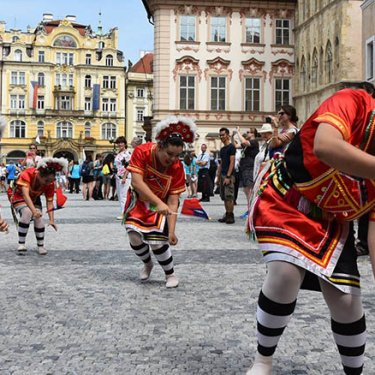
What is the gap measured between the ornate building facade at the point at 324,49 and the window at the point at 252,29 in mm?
2104

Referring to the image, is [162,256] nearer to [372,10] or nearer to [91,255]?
[91,255]

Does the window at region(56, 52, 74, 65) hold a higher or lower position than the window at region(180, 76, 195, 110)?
higher

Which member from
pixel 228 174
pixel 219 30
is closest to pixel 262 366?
pixel 228 174

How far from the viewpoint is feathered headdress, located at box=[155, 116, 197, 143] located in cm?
564

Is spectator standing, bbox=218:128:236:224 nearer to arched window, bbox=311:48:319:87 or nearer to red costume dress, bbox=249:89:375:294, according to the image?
A: red costume dress, bbox=249:89:375:294

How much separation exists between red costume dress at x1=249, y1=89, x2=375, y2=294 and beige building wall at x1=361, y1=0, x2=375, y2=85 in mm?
20502

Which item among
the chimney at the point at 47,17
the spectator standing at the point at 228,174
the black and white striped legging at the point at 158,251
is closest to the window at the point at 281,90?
the spectator standing at the point at 228,174

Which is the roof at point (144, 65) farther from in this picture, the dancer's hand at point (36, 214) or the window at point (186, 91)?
the dancer's hand at point (36, 214)

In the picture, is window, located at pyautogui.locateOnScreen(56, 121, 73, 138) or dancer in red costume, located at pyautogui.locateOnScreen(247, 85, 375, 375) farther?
window, located at pyautogui.locateOnScreen(56, 121, 73, 138)

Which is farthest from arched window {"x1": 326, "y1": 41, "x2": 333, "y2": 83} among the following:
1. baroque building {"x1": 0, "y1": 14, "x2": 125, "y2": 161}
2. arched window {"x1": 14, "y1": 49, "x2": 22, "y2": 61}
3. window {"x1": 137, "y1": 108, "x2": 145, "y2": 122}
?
arched window {"x1": 14, "y1": 49, "x2": 22, "y2": 61}

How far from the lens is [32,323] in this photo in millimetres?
4562

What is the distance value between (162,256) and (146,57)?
83686 millimetres

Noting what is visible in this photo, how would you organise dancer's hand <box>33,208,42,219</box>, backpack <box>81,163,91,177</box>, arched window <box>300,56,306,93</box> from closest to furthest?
dancer's hand <box>33,208,42,219</box>, backpack <box>81,163,91,177</box>, arched window <box>300,56,306,93</box>

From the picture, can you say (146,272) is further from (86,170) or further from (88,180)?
(86,170)
